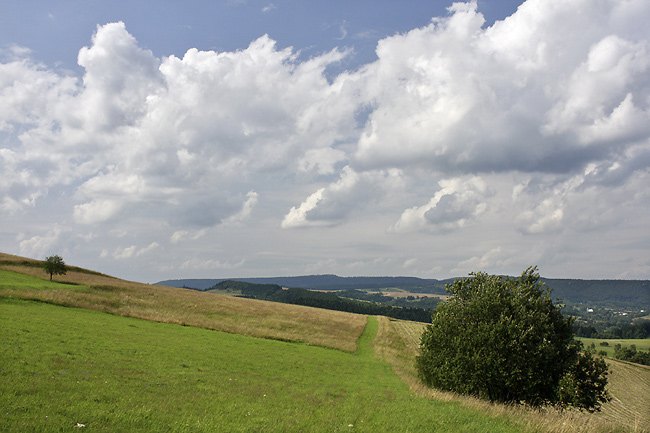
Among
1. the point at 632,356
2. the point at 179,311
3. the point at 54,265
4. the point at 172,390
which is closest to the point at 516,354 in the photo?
the point at 172,390

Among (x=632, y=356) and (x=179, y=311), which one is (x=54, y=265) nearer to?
(x=179, y=311)

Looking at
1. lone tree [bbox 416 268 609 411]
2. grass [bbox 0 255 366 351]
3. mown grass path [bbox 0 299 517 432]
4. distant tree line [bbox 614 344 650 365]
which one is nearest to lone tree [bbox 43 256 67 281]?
grass [bbox 0 255 366 351]

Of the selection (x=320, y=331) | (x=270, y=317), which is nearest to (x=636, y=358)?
(x=320, y=331)

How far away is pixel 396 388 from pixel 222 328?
103 feet

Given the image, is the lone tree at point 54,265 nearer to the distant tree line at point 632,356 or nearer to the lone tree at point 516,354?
the lone tree at point 516,354

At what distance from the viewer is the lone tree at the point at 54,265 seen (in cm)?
7088

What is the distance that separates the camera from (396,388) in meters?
32.8

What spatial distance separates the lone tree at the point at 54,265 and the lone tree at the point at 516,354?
7235 centimetres

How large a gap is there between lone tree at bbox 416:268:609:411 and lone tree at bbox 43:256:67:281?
72346 mm

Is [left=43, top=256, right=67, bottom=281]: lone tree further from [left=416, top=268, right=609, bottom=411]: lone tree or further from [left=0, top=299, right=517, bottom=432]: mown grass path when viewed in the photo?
[left=416, top=268, right=609, bottom=411]: lone tree

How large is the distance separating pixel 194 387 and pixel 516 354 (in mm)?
24768

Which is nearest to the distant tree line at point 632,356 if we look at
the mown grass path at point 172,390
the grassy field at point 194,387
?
the grassy field at point 194,387

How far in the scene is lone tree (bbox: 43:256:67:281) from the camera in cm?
7088

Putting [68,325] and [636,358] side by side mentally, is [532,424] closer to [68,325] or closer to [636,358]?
[68,325]
